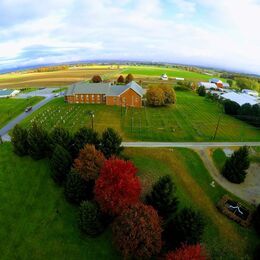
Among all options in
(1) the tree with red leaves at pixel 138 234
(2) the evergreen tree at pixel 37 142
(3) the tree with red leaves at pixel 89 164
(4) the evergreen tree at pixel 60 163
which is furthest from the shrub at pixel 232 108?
(1) the tree with red leaves at pixel 138 234

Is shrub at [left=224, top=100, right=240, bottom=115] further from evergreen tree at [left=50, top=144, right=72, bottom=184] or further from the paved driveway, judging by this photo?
the paved driveway

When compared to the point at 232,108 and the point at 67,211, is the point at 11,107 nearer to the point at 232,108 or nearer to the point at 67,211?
the point at 67,211

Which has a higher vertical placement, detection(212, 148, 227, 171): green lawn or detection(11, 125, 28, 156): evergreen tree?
detection(11, 125, 28, 156): evergreen tree

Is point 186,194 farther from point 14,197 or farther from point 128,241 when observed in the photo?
point 14,197

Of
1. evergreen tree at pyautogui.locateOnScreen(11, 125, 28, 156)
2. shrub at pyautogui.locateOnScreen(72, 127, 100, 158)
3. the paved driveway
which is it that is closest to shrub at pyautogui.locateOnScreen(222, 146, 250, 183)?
shrub at pyautogui.locateOnScreen(72, 127, 100, 158)

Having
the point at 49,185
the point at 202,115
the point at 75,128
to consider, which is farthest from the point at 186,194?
the point at 202,115

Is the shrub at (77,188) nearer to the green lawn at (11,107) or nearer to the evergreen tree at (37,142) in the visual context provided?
the evergreen tree at (37,142)
